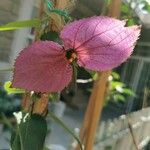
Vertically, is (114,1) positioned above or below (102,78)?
above

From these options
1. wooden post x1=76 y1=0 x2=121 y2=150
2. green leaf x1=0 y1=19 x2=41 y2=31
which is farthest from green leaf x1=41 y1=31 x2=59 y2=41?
wooden post x1=76 y1=0 x2=121 y2=150

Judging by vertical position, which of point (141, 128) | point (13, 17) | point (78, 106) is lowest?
point (78, 106)

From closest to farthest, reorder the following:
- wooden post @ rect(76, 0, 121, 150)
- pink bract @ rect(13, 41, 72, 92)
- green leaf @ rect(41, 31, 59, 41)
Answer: pink bract @ rect(13, 41, 72, 92)
green leaf @ rect(41, 31, 59, 41)
wooden post @ rect(76, 0, 121, 150)

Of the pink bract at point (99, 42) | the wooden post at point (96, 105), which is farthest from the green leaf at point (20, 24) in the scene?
Answer: the wooden post at point (96, 105)

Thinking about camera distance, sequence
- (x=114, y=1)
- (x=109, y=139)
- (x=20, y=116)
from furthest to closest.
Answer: (x=109, y=139) → (x=114, y=1) → (x=20, y=116)

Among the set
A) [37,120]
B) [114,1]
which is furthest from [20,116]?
[114,1]

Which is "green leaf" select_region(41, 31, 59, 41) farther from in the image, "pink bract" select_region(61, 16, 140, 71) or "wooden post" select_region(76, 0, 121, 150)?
"wooden post" select_region(76, 0, 121, 150)

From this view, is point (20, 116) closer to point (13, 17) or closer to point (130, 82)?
point (13, 17)
